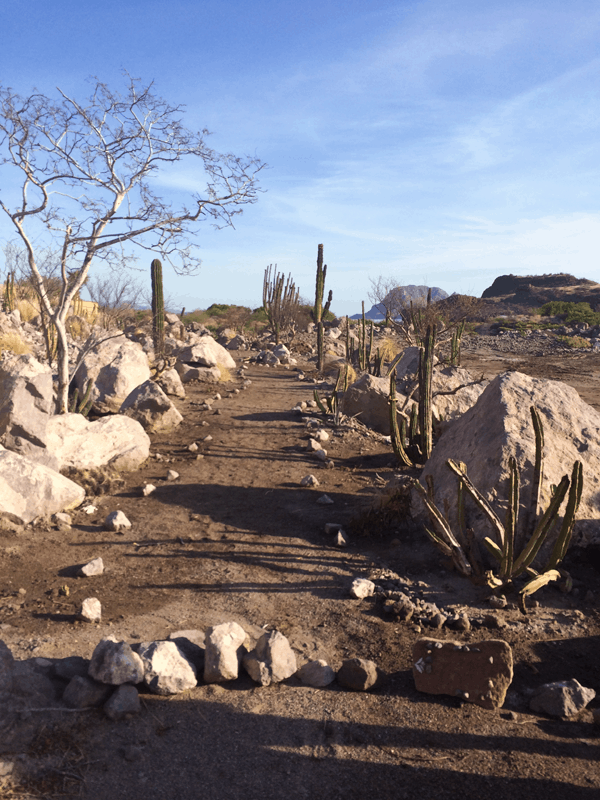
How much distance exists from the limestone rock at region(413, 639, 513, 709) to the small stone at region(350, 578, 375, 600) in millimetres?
990

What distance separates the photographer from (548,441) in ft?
16.1

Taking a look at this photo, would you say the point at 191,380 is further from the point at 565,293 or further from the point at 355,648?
the point at 565,293

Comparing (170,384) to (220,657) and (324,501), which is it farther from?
(220,657)

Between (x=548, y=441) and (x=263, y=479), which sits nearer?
(x=548, y=441)

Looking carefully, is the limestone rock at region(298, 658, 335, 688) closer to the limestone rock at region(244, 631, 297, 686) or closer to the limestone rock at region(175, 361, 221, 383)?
the limestone rock at region(244, 631, 297, 686)

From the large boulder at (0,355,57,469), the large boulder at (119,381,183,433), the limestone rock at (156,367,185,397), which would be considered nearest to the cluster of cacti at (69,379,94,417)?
the large boulder at (119,381,183,433)

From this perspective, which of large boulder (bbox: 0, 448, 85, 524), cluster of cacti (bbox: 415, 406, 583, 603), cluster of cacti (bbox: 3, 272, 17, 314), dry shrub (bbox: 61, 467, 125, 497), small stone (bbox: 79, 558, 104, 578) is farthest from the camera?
cluster of cacti (bbox: 3, 272, 17, 314)

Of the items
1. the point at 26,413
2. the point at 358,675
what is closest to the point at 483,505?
the point at 358,675

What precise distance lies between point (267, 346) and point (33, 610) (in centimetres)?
1634

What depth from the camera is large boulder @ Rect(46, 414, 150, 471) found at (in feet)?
21.2

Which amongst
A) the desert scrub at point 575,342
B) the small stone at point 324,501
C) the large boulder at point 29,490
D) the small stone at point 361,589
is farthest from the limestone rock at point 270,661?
the desert scrub at point 575,342

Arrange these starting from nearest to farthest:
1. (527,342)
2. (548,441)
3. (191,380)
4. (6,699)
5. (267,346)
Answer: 1. (6,699)
2. (548,441)
3. (191,380)
4. (267,346)
5. (527,342)

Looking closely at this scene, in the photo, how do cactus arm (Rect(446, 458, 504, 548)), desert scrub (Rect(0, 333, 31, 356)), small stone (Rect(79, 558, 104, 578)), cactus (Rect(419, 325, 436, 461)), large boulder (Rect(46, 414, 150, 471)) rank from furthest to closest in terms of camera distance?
desert scrub (Rect(0, 333, 31, 356)) < cactus (Rect(419, 325, 436, 461)) < large boulder (Rect(46, 414, 150, 471)) < small stone (Rect(79, 558, 104, 578)) < cactus arm (Rect(446, 458, 504, 548))

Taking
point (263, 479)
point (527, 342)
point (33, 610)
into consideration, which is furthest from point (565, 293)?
point (33, 610)
